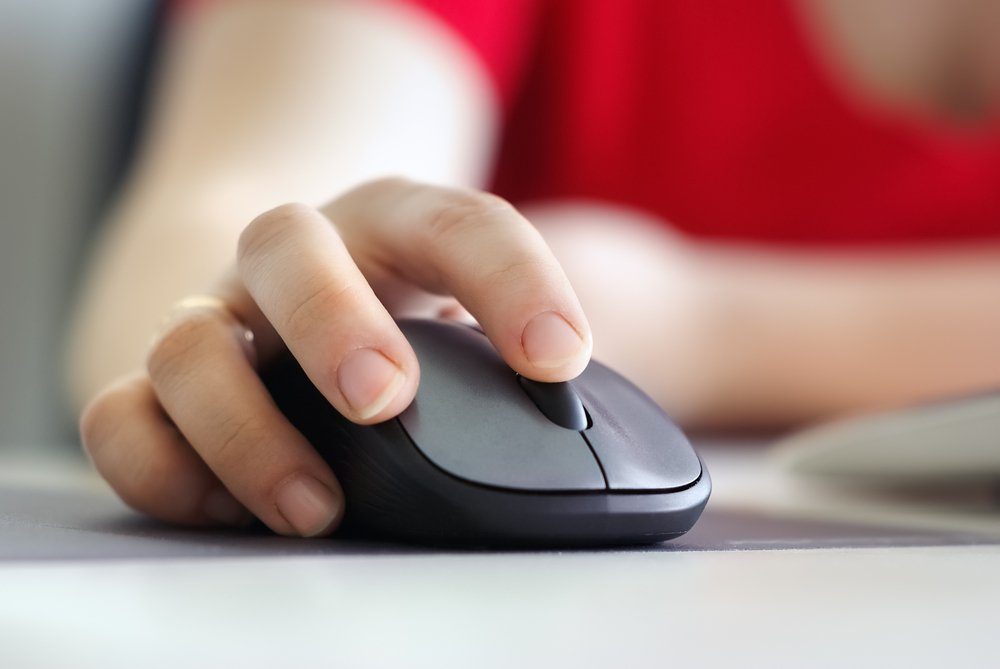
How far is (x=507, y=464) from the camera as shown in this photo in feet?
1.00

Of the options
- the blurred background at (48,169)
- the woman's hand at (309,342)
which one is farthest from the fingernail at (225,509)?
the blurred background at (48,169)

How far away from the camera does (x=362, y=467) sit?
13.0 inches

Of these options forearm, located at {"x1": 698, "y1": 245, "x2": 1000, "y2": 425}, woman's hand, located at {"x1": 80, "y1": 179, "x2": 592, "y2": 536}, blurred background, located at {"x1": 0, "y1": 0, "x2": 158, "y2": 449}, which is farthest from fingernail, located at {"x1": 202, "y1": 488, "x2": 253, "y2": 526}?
blurred background, located at {"x1": 0, "y1": 0, "x2": 158, "y2": 449}

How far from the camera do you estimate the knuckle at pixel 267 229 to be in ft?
1.28

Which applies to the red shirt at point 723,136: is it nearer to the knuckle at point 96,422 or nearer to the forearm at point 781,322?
the forearm at point 781,322

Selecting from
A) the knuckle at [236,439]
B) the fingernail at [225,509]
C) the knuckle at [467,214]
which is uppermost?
the knuckle at [467,214]

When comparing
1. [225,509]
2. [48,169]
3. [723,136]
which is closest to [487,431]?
[225,509]

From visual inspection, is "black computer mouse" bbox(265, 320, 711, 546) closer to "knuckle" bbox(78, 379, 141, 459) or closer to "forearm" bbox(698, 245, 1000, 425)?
"knuckle" bbox(78, 379, 141, 459)

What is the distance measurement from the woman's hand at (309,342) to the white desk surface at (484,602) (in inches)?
1.2

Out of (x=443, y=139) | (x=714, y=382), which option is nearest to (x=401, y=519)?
(x=443, y=139)

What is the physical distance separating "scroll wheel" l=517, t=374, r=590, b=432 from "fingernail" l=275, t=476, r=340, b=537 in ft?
0.25

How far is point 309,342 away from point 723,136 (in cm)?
110

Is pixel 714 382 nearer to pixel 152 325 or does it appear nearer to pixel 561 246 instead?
pixel 561 246

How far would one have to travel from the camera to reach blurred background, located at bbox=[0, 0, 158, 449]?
1.47m
